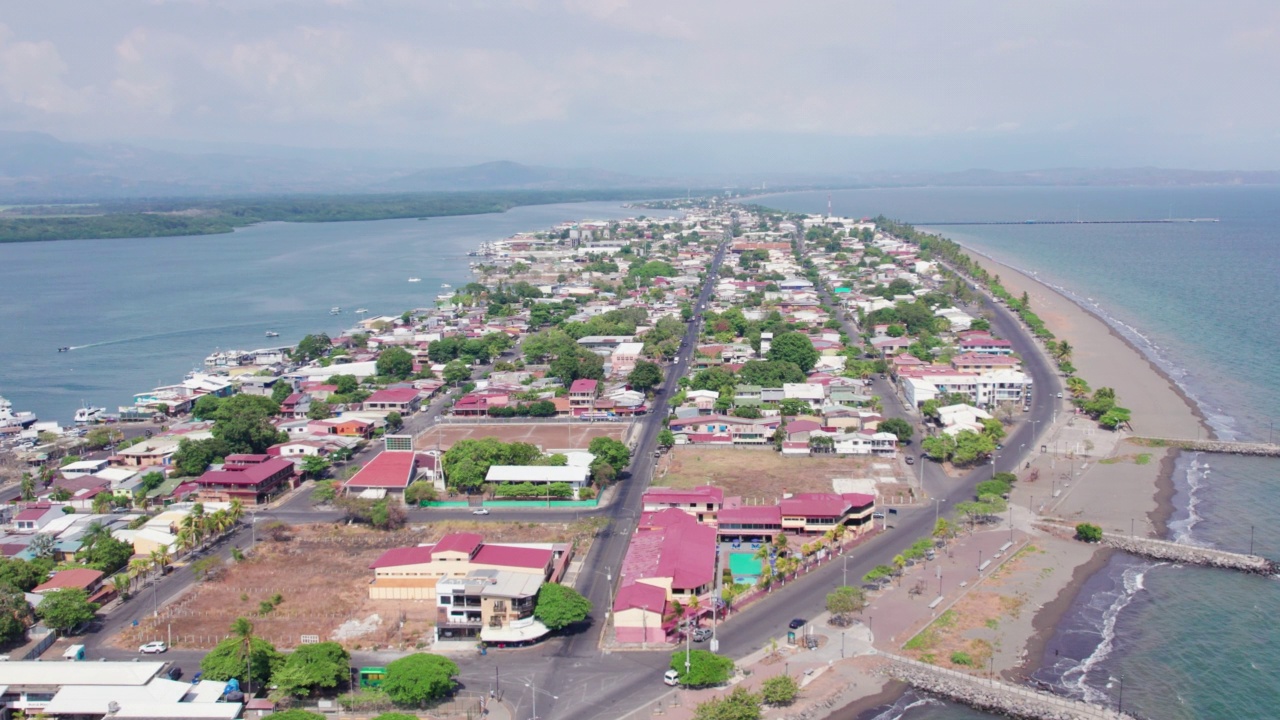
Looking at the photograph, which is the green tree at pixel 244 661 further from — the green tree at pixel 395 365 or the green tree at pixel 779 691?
the green tree at pixel 395 365

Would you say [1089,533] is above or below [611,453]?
below

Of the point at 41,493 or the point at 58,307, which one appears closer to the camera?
the point at 41,493

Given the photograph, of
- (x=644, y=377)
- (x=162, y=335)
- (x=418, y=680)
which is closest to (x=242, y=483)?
(x=418, y=680)

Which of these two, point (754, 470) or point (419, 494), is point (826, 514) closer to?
point (754, 470)

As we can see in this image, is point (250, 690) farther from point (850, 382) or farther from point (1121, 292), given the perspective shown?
point (1121, 292)

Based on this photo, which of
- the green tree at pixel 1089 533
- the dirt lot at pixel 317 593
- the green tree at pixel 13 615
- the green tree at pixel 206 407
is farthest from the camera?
the green tree at pixel 206 407

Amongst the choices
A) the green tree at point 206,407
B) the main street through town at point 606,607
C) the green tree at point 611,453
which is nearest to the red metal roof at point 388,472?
the main street through town at point 606,607

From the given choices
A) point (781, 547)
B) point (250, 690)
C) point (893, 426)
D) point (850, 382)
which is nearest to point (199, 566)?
point (250, 690)
